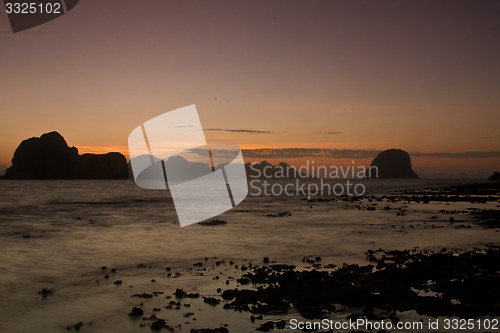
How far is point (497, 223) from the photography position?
92.1 ft

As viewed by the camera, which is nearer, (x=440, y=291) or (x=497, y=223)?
(x=440, y=291)

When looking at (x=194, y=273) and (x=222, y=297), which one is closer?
(x=222, y=297)

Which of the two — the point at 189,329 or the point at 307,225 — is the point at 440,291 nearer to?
the point at 189,329

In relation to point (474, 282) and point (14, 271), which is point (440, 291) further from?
point (14, 271)

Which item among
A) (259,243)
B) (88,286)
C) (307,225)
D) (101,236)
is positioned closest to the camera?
(88,286)

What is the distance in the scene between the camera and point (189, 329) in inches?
367

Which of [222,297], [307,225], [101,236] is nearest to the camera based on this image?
[222,297]

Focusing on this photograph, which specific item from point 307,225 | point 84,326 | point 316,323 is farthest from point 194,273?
point 307,225

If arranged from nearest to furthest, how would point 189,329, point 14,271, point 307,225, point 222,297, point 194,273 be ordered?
1. point 189,329
2. point 222,297
3. point 194,273
4. point 14,271
5. point 307,225

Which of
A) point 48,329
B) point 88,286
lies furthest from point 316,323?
point 88,286

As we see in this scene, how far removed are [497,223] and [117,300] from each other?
2794 cm

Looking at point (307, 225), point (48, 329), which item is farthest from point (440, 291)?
point (307, 225)

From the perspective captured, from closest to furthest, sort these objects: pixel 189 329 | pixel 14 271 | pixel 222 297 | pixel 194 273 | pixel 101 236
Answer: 1. pixel 189 329
2. pixel 222 297
3. pixel 194 273
4. pixel 14 271
5. pixel 101 236

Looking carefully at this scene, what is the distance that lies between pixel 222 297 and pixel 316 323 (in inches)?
131
